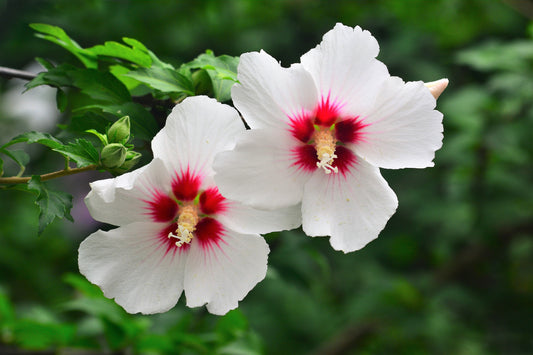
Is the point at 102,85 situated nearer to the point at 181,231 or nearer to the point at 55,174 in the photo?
the point at 55,174

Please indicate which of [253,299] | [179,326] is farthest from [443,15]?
[179,326]

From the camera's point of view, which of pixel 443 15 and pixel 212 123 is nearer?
pixel 212 123

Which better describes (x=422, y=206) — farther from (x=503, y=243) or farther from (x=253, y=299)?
(x=253, y=299)

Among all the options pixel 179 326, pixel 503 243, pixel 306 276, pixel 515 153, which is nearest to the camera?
pixel 179 326

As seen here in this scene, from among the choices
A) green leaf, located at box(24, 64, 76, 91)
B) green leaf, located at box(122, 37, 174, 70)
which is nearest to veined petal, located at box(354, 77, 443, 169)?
green leaf, located at box(122, 37, 174, 70)

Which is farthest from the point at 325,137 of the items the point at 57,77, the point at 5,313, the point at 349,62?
the point at 5,313

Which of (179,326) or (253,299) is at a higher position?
(179,326)

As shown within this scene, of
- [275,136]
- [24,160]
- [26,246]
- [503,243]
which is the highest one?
[275,136]
